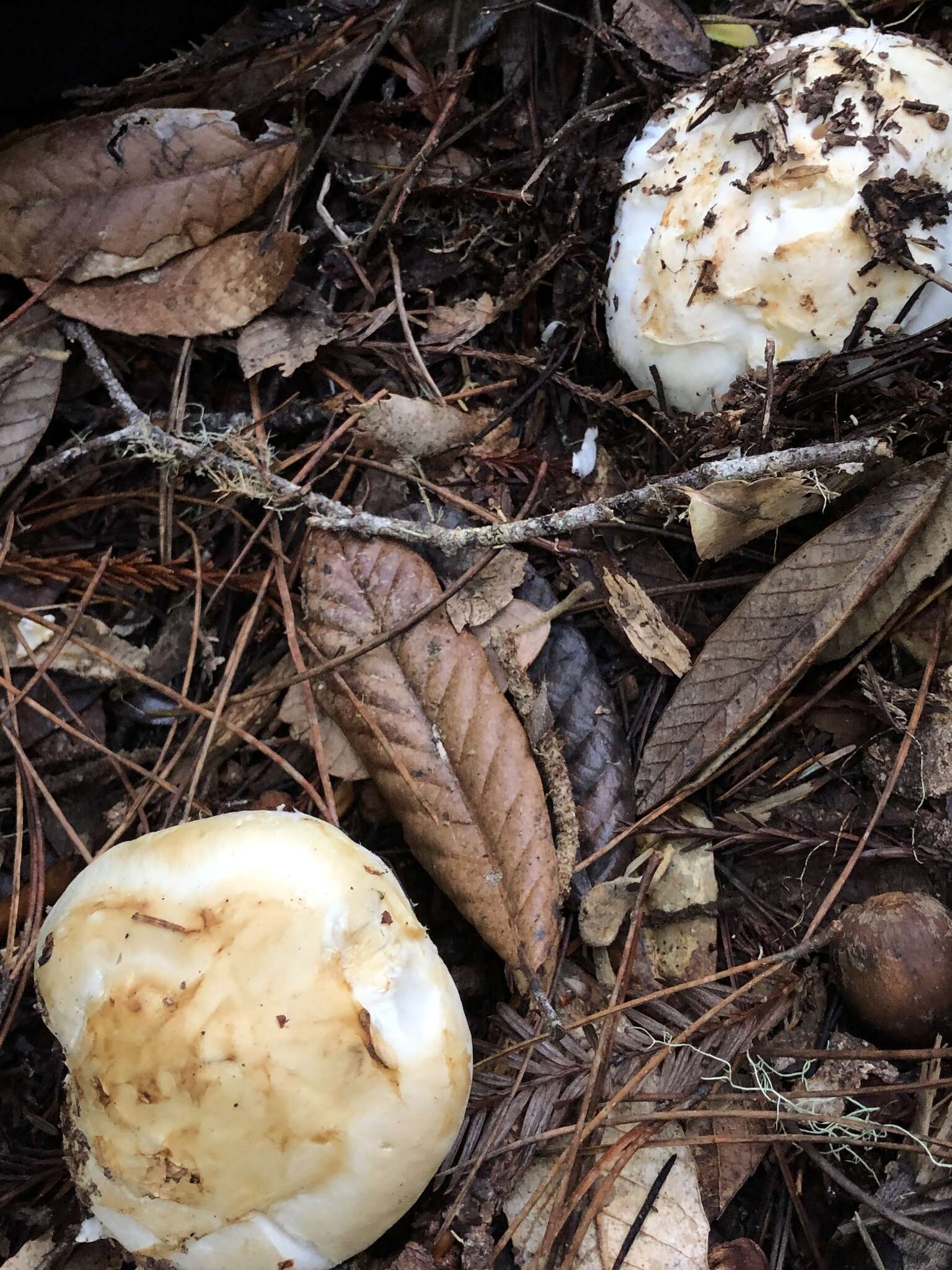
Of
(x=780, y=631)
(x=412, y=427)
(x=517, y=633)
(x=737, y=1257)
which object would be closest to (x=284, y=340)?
(x=412, y=427)

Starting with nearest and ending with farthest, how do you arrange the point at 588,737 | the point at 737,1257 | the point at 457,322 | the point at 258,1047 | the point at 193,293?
the point at 258,1047 < the point at 737,1257 < the point at 588,737 < the point at 193,293 < the point at 457,322

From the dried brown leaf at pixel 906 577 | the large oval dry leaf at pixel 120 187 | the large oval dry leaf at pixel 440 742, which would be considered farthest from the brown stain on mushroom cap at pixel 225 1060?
the large oval dry leaf at pixel 120 187

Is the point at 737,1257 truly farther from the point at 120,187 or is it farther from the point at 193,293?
the point at 120,187

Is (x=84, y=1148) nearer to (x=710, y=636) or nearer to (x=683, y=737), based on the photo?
(x=683, y=737)

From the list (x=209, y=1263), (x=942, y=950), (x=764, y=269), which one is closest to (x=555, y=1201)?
(x=209, y=1263)

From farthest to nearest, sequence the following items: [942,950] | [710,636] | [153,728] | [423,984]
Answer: [153,728] < [710,636] < [942,950] < [423,984]

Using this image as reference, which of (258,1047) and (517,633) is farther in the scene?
(517,633)

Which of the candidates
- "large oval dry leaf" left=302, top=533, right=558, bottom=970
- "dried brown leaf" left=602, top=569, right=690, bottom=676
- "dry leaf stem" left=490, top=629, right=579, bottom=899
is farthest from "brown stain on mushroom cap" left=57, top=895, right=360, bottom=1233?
"dried brown leaf" left=602, top=569, right=690, bottom=676
